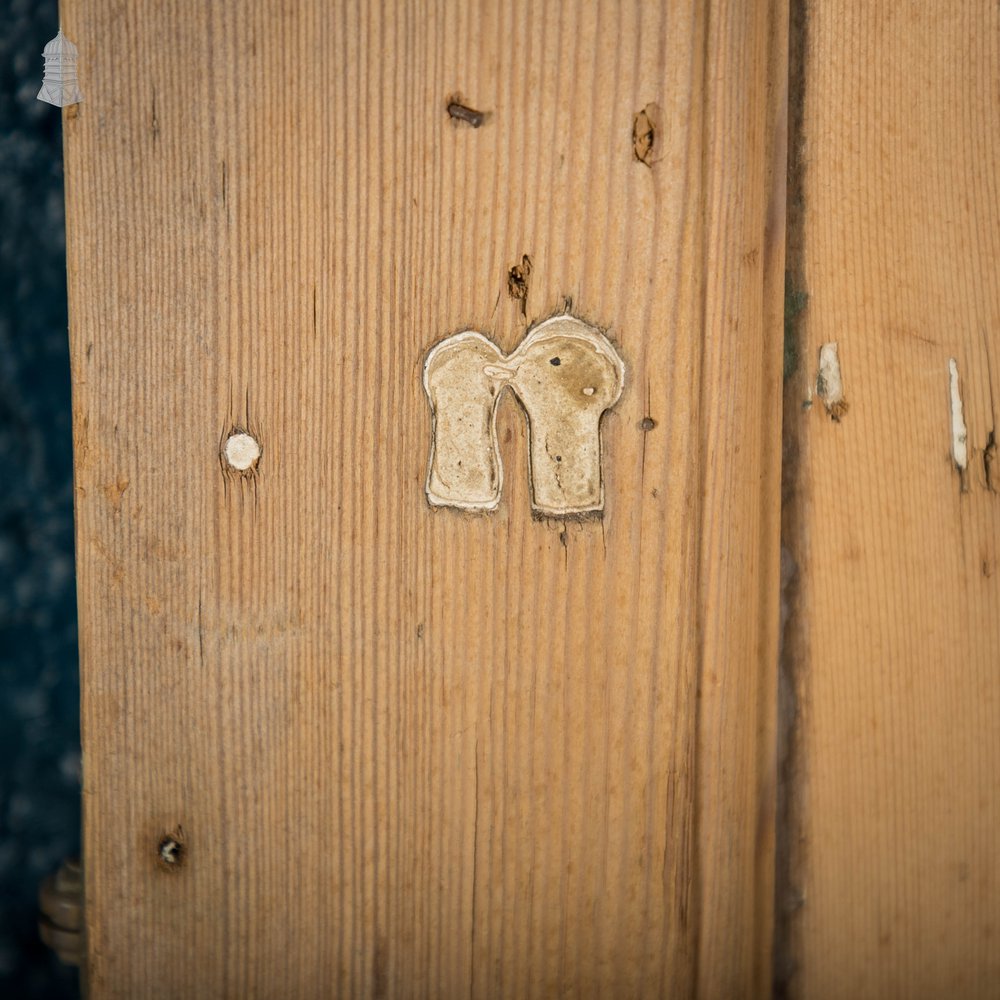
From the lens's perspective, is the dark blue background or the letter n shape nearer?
the letter n shape

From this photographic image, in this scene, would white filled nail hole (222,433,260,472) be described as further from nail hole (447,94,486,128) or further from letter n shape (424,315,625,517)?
nail hole (447,94,486,128)

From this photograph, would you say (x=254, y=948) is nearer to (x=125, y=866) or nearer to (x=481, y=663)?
(x=125, y=866)

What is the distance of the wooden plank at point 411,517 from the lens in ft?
1.35

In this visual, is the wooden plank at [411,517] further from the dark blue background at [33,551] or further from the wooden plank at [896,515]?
the dark blue background at [33,551]

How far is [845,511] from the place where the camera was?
42 centimetres

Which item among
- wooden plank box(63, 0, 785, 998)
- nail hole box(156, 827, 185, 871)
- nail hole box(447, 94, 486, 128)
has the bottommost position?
nail hole box(156, 827, 185, 871)

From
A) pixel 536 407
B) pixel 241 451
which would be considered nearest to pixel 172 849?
pixel 241 451

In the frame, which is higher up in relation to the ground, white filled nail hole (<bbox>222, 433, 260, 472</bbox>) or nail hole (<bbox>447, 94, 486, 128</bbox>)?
nail hole (<bbox>447, 94, 486, 128</bbox>)

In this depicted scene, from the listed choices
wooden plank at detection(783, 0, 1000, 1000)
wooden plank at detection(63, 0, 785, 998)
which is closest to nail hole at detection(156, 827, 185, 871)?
wooden plank at detection(63, 0, 785, 998)

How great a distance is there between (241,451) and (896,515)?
42 cm

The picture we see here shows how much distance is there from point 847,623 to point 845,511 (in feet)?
0.23

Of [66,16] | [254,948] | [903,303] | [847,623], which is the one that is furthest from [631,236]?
[254,948]

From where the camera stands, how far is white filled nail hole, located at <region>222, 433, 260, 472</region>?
17.4 inches

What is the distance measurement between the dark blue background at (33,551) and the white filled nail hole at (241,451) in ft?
0.96
